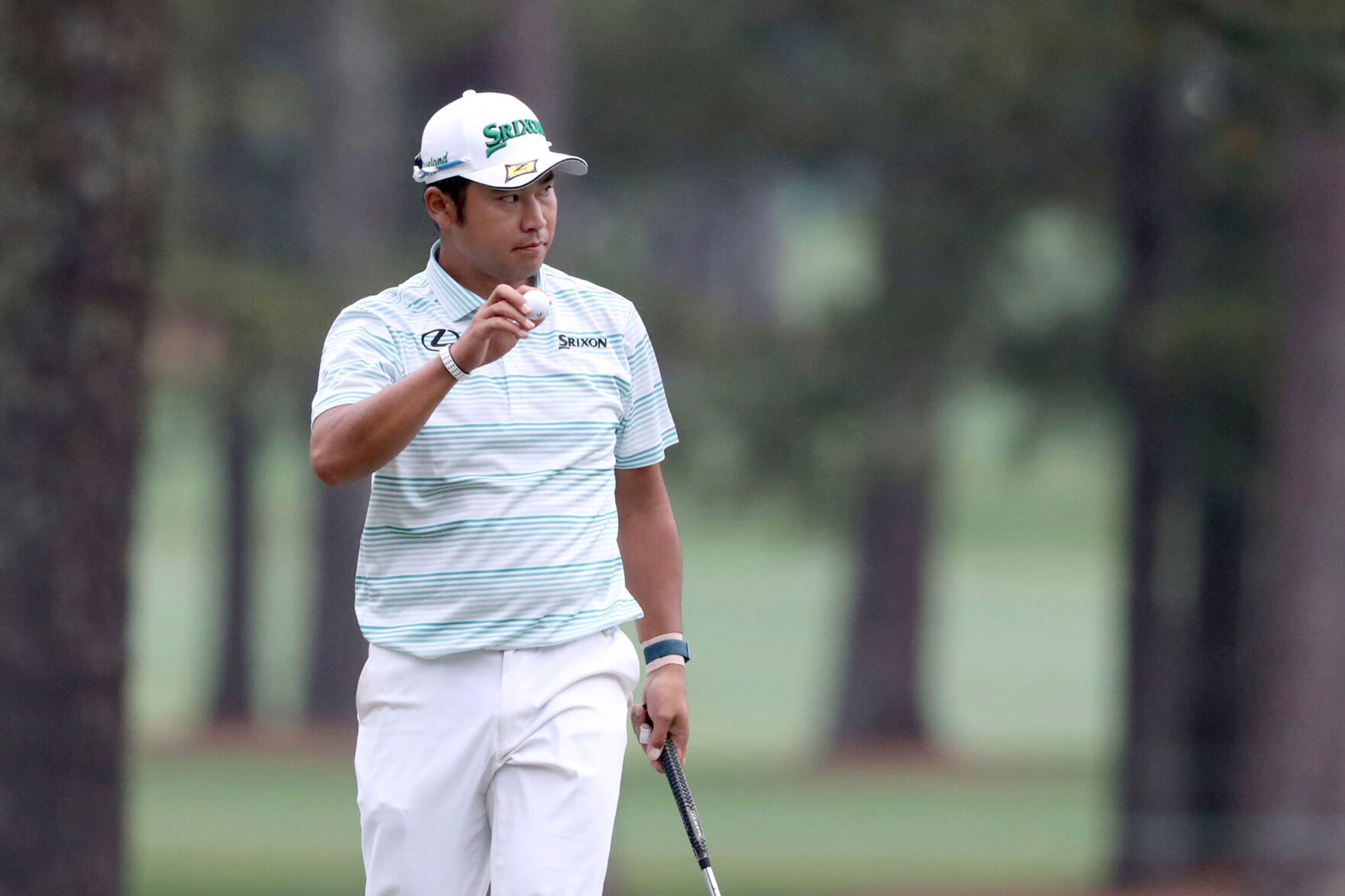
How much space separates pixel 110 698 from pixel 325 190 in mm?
16149

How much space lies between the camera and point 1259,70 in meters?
Answer: 8.09

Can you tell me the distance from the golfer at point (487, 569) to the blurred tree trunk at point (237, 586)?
67.9 feet

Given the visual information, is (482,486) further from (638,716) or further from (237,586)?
(237,586)

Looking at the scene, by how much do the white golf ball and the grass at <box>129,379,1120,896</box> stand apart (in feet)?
12.2

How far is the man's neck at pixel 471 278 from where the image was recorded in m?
4.11

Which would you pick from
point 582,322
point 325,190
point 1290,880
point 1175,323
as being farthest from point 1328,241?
point 325,190

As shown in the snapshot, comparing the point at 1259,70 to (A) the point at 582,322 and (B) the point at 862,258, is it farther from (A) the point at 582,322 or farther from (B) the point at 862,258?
(B) the point at 862,258

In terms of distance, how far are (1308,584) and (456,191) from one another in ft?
30.0

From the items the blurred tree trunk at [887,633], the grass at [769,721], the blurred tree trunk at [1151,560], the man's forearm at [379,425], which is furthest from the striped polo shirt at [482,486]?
the blurred tree trunk at [887,633]

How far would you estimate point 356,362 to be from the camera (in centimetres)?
391

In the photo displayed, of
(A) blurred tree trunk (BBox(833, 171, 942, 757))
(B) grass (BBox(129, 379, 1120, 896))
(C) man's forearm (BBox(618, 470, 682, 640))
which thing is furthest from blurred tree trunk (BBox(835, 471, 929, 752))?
(C) man's forearm (BBox(618, 470, 682, 640))

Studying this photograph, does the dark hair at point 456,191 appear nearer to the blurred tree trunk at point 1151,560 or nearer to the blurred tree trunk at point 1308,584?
the blurred tree trunk at point 1308,584

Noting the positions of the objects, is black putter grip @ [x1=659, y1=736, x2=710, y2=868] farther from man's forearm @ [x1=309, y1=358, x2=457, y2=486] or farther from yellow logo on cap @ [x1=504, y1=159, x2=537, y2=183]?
yellow logo on cap @ [x1=504, y1=159, x2=537, y2=183]

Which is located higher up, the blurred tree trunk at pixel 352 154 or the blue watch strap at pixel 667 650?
the blurred tree trunk at pixel 352 154
